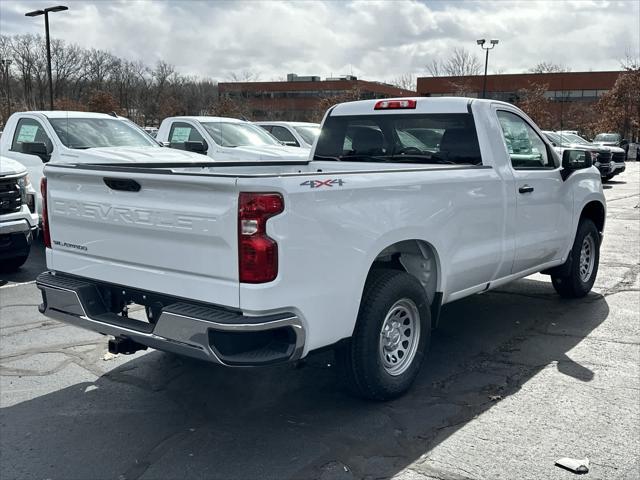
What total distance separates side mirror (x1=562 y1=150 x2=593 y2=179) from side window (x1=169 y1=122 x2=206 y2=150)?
8619mm

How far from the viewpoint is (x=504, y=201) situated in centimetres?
533

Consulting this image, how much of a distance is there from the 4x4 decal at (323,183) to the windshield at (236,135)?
10.00 m

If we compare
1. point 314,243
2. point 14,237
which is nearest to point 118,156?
point 14,237

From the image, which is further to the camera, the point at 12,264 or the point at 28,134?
the point at 28,134

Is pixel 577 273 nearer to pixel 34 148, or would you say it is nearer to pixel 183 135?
pixel 34 148

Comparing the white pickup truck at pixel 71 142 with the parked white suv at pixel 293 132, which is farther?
the parked white suv at pixel 293 132

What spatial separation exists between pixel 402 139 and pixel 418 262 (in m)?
1.35

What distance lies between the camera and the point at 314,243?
3.58 meters

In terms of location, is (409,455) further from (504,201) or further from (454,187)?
(504,201)

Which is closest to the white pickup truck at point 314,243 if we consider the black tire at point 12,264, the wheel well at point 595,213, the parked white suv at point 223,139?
the wheel well at point 595,213

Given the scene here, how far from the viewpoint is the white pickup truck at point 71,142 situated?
9438 millimetres

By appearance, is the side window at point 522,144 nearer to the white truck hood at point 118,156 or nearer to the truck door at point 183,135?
the white truck hood at point 118,156

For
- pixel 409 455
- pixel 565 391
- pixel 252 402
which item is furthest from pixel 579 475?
pixel 252 402

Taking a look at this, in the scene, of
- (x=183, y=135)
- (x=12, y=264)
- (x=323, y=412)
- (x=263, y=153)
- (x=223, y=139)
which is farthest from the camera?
(x=183, y=135)
